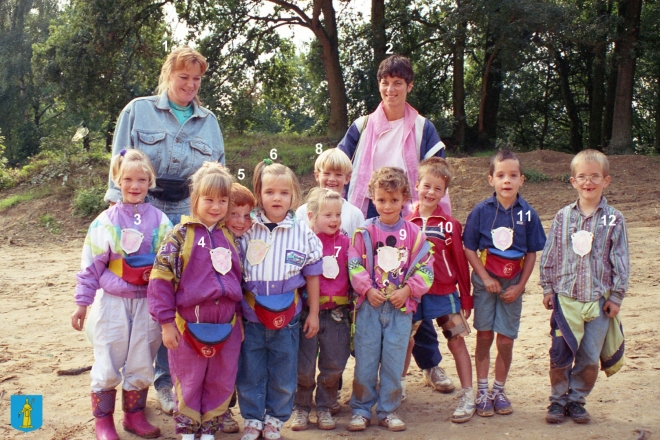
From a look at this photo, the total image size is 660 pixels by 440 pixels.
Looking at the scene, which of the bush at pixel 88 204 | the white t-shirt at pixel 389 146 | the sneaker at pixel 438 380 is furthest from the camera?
the bush at pixel 88 204

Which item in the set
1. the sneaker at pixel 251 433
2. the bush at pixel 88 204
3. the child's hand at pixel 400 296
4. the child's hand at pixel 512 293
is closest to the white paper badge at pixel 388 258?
the child's hand at pixel 400 296

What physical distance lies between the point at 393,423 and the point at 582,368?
1221 millimetres

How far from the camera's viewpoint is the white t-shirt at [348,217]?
13.6ft

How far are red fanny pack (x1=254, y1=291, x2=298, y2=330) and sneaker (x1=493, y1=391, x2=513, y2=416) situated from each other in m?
1.53

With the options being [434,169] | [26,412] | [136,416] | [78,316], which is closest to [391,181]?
[434,169]

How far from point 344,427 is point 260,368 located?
68cm

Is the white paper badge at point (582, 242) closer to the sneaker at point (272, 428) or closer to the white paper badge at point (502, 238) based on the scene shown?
the white paper badge at point (502, 238)

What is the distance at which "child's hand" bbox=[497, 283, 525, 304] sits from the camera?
13.1 ft

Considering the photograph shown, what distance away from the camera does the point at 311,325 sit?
378 centimetres

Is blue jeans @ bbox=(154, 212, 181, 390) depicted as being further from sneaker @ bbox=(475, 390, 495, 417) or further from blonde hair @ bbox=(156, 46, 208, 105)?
sneaker @ bbox=(475, 390, 495, 417)

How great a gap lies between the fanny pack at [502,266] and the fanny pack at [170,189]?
1.99m

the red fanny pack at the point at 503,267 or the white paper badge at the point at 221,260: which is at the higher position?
the white paper badge at the point at 221,260

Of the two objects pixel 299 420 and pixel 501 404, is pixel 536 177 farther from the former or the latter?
pixel 299 420

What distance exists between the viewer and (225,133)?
17.1 meters
